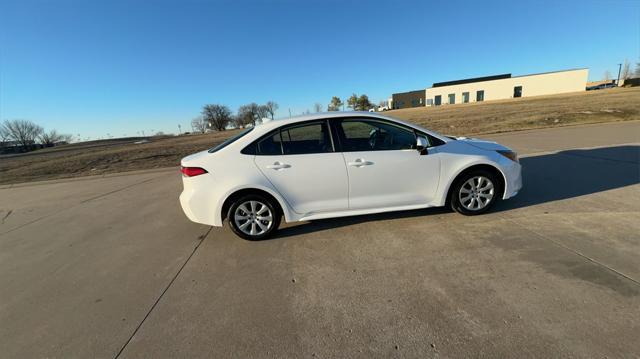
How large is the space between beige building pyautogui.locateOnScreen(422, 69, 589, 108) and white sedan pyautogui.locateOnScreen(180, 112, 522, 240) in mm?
90939

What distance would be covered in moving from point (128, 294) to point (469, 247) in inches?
149

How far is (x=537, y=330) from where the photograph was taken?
6.70 ft

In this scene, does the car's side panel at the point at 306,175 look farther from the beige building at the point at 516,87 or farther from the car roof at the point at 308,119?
the beige building at the point at 516,87

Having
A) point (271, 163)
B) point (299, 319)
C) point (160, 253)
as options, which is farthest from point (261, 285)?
point (160, 253)

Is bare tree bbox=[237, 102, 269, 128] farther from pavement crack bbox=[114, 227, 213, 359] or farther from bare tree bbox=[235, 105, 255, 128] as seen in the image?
pavement crack bbox=[114, 227, 213, 359]

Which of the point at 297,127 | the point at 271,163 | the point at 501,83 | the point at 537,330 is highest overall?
the point at 501,83

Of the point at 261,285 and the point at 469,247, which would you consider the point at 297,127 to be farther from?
the point at 469,247

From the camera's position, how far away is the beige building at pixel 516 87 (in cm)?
7112

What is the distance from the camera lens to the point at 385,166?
3.75 m

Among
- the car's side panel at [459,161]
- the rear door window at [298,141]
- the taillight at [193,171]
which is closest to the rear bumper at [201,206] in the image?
the taillight at [193,171]

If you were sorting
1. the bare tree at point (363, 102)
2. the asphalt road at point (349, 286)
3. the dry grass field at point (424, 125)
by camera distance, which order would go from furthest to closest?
the bare tree at point (363, 102) < the dry grass field at point (424, 125) < the asphalt road at point (349, 286)

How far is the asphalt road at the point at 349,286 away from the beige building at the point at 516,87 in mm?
88924

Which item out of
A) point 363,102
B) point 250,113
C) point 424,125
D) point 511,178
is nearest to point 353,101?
point 363,102

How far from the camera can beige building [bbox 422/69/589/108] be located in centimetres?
7112
